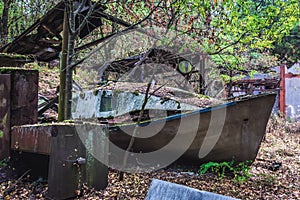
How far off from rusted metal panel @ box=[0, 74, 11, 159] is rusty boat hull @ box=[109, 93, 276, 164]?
134 cm

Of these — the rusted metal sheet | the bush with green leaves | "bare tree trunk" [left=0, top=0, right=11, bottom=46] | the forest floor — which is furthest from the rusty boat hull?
"bare tree trunk" [left=0, top=0, right=11, bottom=46]

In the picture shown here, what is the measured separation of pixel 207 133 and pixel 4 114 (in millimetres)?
2803

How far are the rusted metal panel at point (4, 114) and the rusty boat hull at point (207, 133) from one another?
1338 millimetres

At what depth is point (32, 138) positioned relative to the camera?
9.36 feet

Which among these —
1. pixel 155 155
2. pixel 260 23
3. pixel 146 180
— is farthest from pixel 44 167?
pixel 260 23

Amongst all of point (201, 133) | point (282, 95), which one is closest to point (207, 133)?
point (201, 133)

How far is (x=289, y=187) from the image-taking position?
389cm

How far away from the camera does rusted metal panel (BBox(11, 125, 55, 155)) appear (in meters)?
2.60

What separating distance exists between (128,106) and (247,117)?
95.4 inches

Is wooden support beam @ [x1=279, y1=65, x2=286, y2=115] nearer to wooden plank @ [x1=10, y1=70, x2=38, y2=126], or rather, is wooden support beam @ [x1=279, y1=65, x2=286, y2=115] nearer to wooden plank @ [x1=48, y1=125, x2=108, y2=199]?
wooden plank @ [x1=10, y1=70, x2=38, y2=126]

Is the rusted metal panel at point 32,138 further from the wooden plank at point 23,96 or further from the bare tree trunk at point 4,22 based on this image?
the bare tree trunk at point 4,22

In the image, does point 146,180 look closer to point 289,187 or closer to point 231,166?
point 231,166

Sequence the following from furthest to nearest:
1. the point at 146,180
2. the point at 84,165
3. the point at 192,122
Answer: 1. the point at 192,122
2. the point at 146,180
3. the point at 84,165

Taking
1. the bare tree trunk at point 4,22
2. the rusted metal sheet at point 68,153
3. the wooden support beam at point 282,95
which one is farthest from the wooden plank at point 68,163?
the wooden support beam at point 282,95
